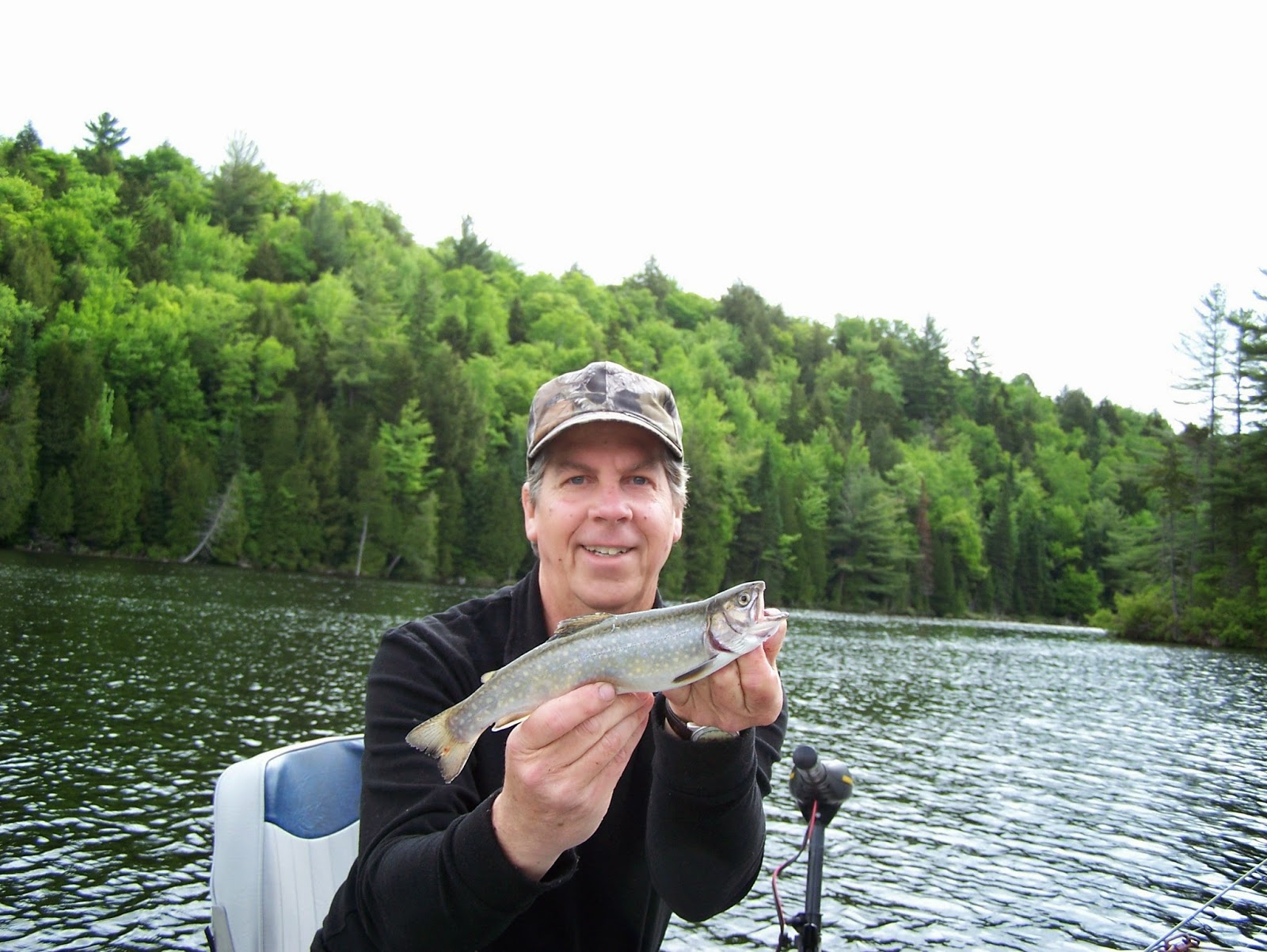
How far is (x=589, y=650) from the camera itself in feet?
9.09

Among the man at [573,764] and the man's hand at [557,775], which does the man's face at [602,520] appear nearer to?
the man at [573,764]

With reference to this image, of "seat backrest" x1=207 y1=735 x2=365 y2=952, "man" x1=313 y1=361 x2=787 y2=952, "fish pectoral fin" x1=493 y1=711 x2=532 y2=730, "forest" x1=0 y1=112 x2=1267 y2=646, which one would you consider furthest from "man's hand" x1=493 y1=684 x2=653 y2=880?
"forest" x1=0 y1=112 x2=1267 y2=646

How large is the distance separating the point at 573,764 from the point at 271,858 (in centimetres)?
155

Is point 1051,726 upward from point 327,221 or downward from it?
downward

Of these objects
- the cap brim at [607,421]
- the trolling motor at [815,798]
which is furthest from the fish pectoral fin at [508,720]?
the trolling motor at [815,798]

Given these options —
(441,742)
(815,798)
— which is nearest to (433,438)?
(815,798)

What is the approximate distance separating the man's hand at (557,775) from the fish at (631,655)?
0.12 meters

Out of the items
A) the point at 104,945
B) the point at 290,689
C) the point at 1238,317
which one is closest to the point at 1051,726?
the point at 290,689

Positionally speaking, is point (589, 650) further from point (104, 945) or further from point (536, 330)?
point (536, 330)

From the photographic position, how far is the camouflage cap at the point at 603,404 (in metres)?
3.47

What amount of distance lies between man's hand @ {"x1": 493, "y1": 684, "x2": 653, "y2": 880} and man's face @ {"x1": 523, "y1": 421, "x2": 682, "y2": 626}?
0.81 metres

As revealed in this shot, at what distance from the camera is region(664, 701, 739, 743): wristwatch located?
119 inches

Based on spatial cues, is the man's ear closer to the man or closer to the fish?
the man

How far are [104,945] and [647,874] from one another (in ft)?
28.4
